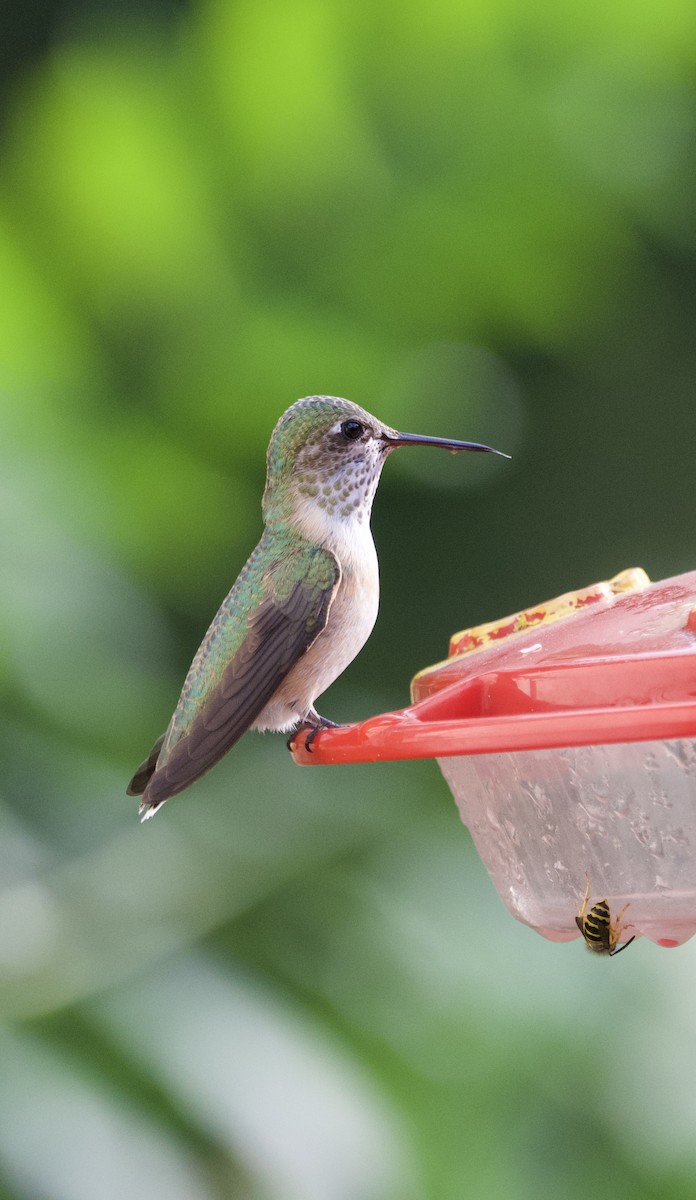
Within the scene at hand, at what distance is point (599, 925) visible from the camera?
1.86 metres

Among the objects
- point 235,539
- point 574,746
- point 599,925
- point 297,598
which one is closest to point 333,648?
point 297,598

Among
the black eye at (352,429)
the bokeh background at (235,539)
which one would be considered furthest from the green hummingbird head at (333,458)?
the bokeh background at (235,539)

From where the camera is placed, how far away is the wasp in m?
1.85

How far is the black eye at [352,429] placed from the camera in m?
2.36

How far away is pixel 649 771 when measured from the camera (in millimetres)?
1746

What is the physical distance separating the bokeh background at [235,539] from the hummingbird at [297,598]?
125 cm

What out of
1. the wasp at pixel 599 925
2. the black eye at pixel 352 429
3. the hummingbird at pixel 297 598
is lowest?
the wasp at pixel 599 925

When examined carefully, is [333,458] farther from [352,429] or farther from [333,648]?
[333,648]

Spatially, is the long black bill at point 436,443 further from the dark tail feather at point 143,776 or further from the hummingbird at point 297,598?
the dark tail feather at point 143,776

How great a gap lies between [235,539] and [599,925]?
256 centimetres

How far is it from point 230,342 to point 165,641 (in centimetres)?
111

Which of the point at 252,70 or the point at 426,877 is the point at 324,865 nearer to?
the point at 426,877

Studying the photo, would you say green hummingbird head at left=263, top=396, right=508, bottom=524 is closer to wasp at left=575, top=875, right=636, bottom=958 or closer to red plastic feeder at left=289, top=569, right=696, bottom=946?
red plastic feeder at left=289, top=569, right=696, bottom=946

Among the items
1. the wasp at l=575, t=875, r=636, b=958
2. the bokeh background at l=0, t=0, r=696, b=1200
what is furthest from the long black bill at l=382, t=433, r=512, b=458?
the bokeh background at l=0, t=0, r=696, b=1200
